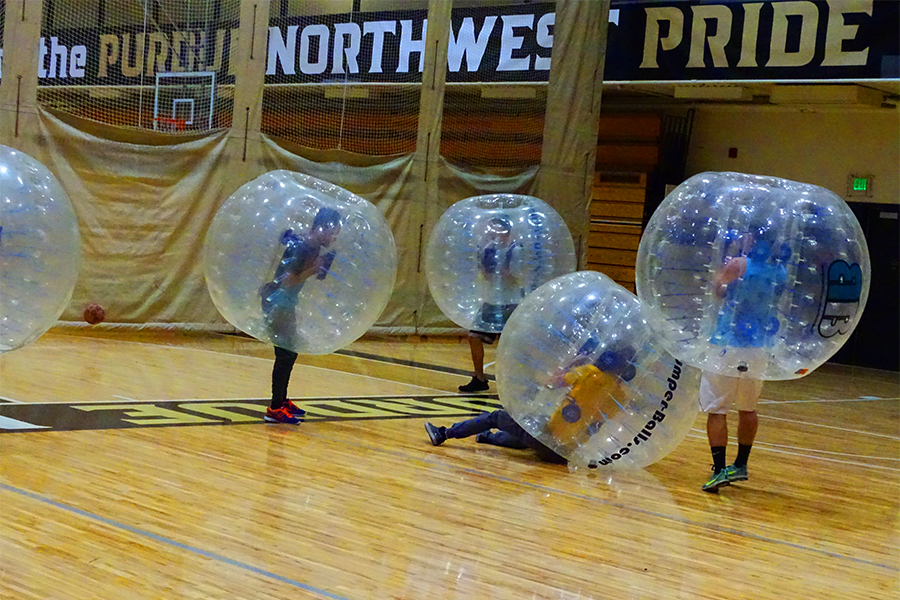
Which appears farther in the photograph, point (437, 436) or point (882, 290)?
point (882, 290)

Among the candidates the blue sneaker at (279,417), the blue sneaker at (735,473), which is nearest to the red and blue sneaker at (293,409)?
the blue sneaker at (279,417)

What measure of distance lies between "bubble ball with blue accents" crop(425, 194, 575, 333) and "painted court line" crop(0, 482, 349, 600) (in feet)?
12.9

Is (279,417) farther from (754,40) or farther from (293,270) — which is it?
(754,40)

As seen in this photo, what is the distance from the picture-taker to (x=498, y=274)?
7465mm

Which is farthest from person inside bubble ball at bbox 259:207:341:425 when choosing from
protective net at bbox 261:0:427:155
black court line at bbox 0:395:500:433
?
protective net at bbox 261:0:427:155

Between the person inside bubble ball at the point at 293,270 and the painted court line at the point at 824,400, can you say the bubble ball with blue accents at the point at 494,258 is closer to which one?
the person inside bubble ball at the point at 293,270

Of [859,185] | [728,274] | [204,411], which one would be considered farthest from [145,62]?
[859,185]

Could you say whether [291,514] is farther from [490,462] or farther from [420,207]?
[420,207]

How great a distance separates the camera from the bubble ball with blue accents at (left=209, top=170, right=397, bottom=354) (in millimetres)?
5449

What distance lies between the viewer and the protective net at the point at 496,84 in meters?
12.0

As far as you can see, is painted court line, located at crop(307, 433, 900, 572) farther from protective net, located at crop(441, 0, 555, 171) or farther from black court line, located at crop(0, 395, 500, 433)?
protective net, located at crop(441, 0, 555, 171)

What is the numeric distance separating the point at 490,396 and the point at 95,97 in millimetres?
5466

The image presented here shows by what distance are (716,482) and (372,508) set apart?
1925 mm

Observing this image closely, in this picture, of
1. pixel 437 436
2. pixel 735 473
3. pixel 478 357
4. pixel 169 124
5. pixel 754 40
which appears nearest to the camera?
pixel 735 473
